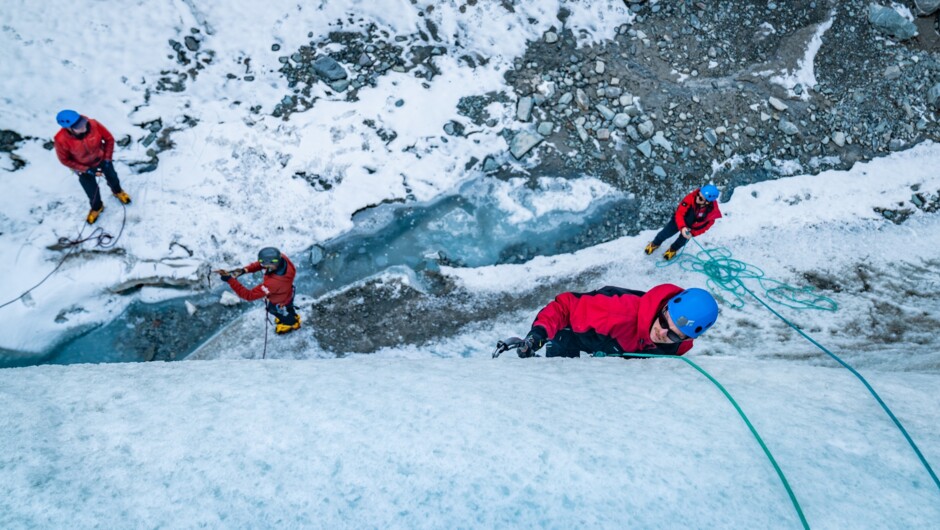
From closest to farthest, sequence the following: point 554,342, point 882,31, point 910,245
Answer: point 554,342 → point 910,245 → point 882,31

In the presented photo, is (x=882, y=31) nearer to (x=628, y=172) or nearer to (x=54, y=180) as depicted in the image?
(x=628, y=172)

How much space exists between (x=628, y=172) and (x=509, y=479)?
5035mm

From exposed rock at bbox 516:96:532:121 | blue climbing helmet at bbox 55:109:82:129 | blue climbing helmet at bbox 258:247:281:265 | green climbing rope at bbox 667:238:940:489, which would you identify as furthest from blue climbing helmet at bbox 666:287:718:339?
blue climbing helmet at bbox 55:109:82:129

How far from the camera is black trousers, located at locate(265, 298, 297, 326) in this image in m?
4.97

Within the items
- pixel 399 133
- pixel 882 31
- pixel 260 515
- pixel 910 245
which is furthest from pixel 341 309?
pixel 882 31

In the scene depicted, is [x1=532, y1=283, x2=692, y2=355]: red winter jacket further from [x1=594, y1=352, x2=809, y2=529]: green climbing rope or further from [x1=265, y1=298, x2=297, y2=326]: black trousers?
[x1=265, y1=298, x2=297, y2=326]: black trousers

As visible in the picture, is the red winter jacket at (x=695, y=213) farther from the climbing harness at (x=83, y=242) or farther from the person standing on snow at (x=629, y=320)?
the climbing harness at (x=83, y=242)

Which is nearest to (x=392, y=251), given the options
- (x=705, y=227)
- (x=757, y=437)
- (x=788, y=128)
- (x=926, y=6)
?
(x=705, y=227)

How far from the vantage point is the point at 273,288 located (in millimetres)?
4477

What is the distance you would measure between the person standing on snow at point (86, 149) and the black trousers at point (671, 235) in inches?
230

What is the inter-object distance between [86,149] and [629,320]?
209 inches

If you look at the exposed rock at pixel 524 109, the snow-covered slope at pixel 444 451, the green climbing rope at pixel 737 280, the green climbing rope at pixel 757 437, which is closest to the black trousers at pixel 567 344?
the green climbing rope at pixel 757 437

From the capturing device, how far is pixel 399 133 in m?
6.27

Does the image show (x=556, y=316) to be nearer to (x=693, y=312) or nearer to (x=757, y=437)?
(x=693, y=312)
